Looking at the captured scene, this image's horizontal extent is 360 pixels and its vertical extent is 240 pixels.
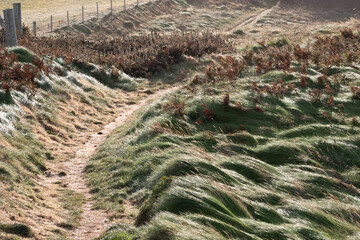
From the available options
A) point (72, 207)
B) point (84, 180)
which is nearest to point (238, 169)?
point (72, 207)

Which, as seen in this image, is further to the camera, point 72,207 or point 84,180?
point 84,180

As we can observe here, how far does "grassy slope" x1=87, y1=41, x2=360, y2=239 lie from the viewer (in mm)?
5754

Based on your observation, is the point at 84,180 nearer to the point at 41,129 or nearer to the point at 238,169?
the point at 41,129

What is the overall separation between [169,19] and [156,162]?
121 feet

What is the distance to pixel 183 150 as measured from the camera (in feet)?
27.0

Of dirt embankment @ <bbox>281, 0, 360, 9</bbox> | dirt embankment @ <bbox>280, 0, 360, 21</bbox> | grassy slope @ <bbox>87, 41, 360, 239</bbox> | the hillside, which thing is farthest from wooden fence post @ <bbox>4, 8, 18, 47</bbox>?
dirt embankment @ <bbox>281, 0, 360, 9</bbox>

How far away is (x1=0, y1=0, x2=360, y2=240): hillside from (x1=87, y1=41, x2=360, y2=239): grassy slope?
3cm

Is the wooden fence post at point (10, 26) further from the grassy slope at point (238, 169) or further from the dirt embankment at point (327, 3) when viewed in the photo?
the dirt embankment at point (327, 3)

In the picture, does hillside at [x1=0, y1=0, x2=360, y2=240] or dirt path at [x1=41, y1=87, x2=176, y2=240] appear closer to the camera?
hillside at [x1=0, y1=0, x2=360, y2=240]

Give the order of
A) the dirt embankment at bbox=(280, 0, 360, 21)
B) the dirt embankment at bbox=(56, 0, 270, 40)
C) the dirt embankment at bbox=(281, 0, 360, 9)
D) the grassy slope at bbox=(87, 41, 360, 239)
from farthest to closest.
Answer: the dirt embankment at bbox=(281, 0, 360, 9) < the dirt embankment at bbox=(280, 0, 360, 21) < the dirt embankment at bbox=(56, 0, 270, 40) < the grassy slope at bbox=(87, 41, 360, 239)

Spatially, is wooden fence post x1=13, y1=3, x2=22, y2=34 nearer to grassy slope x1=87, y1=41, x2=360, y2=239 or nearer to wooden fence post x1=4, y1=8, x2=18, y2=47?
wooden fence post x1=4, y1=8, x2=18, y2=47

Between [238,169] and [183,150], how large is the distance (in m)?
1.19

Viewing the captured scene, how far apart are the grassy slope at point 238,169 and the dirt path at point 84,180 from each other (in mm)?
273

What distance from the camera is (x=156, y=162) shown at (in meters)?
8.34
